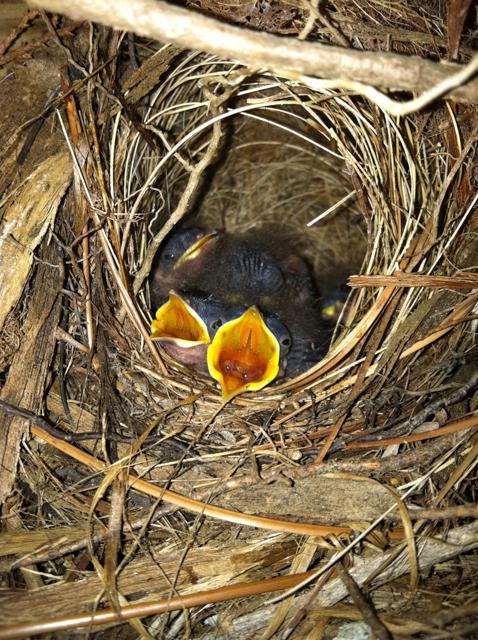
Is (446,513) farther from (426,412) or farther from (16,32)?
(16,32)

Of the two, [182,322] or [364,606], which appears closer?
[364,606]

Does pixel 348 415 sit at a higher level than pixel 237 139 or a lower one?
lower

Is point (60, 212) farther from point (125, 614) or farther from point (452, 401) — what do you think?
point (452, 401)

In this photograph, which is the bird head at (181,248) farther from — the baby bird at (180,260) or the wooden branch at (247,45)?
the wooden branch at (247,45)

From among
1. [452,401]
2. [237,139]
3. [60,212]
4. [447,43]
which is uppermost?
[447,43]

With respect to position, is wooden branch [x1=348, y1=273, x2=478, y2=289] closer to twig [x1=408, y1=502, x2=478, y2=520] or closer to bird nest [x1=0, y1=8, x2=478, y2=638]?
bird nest [x1=0, y1=8, x2=478, y2=638]

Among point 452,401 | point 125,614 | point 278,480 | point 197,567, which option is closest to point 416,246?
point 452,401

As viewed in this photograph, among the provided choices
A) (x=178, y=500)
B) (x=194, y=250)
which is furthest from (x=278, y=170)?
(x=178, y=500)
